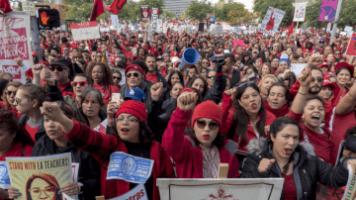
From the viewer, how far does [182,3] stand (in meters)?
133

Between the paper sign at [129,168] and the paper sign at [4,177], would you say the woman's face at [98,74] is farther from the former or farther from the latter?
the paper sign at [129,168]

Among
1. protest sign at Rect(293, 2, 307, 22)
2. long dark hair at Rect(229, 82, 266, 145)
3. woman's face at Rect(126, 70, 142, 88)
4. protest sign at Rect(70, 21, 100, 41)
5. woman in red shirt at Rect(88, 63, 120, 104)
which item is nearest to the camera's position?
long dark hair at Rect(229, 82, 266, 145)

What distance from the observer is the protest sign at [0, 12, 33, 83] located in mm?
4906

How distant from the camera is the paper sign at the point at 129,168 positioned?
243cm

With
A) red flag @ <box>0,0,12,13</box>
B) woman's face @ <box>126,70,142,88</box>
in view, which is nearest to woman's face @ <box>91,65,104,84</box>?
woman's face @ <box>126,70,142,88</box>

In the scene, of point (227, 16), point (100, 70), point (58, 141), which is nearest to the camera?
point (58, 141)

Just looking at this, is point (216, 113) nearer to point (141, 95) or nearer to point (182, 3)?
point (141, 95)

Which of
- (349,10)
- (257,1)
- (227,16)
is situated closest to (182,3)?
(227,16)

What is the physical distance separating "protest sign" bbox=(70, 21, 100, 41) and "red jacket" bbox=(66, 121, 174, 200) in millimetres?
7237

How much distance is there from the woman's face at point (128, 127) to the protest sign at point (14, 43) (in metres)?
2.83

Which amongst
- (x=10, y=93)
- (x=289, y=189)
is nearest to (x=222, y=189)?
(x=289, y=189)

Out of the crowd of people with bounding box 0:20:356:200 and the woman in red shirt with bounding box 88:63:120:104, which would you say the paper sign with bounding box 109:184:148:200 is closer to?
the crowd of people with bounding box 0:20:356:200

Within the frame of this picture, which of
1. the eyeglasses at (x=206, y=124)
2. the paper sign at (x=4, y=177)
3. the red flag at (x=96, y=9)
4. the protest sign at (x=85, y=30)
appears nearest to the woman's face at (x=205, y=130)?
the eyeglasses at (x=206, y=124)

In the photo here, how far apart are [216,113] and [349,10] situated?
2075 inches
